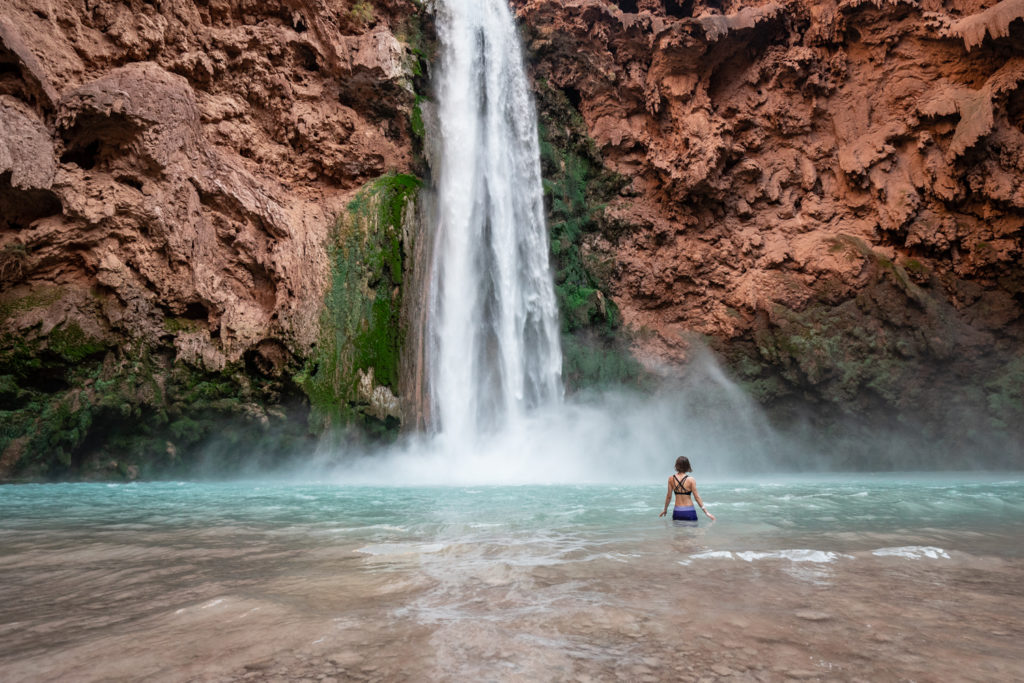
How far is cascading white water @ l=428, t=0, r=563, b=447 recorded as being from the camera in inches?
560

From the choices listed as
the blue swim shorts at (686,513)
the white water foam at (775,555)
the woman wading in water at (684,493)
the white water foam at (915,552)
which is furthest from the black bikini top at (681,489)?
the white water foam at (915,552)

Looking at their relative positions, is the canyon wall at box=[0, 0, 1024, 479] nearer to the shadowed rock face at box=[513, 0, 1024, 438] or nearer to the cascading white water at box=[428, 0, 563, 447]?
the shadowed rock face at box=[513, 0, 1024, 438]

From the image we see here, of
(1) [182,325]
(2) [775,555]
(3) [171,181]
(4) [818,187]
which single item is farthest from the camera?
(4) [818,187]

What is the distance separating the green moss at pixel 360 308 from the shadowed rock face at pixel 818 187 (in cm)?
769

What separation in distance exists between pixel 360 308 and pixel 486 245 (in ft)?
13.3

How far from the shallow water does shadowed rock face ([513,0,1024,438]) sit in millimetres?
11594

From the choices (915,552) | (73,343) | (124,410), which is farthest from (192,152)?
(915,552)

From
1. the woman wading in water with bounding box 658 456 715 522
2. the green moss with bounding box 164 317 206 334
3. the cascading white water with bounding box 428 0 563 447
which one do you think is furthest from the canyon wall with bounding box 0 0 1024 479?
the woman wading in water with bounding box 658 456 715 522

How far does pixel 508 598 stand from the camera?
9.86 ft

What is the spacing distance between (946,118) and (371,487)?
674 inches

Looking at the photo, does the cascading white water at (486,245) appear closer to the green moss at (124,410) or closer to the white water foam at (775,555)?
the green moss at (124,410)

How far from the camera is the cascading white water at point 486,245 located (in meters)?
14.2

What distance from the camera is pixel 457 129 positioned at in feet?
51.8

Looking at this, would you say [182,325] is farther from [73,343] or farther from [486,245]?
[486,245]
